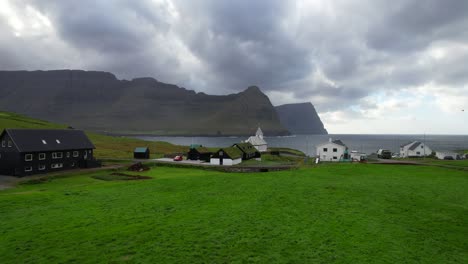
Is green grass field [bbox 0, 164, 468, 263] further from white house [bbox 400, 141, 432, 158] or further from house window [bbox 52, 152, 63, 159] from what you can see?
white house [bbox 400, 141, 432, 158]

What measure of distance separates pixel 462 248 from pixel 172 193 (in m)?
25.4

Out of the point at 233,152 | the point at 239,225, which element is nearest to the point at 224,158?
the point at 233,152

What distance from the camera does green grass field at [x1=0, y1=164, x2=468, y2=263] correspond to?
1559cm

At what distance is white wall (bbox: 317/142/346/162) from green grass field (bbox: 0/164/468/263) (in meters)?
49.7

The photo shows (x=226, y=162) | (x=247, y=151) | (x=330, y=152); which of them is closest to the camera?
(x=226, y=162)

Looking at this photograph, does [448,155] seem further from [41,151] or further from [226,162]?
[41,151]

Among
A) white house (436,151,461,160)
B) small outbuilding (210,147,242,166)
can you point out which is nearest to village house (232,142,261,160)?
small outbuilding (210,147,242,166)

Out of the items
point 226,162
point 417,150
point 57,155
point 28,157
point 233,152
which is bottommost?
point 226,162

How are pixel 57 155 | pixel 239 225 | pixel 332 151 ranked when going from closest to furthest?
pixel 239 225 → pixel 57 155 → pixel 332 151

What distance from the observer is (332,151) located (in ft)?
277

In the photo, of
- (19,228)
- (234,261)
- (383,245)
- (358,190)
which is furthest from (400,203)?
(19,228)

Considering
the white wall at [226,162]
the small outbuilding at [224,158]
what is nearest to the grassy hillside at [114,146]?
the white wall at [226,162]

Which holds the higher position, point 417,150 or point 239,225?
point 417,150

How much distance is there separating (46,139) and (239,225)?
56.5m
